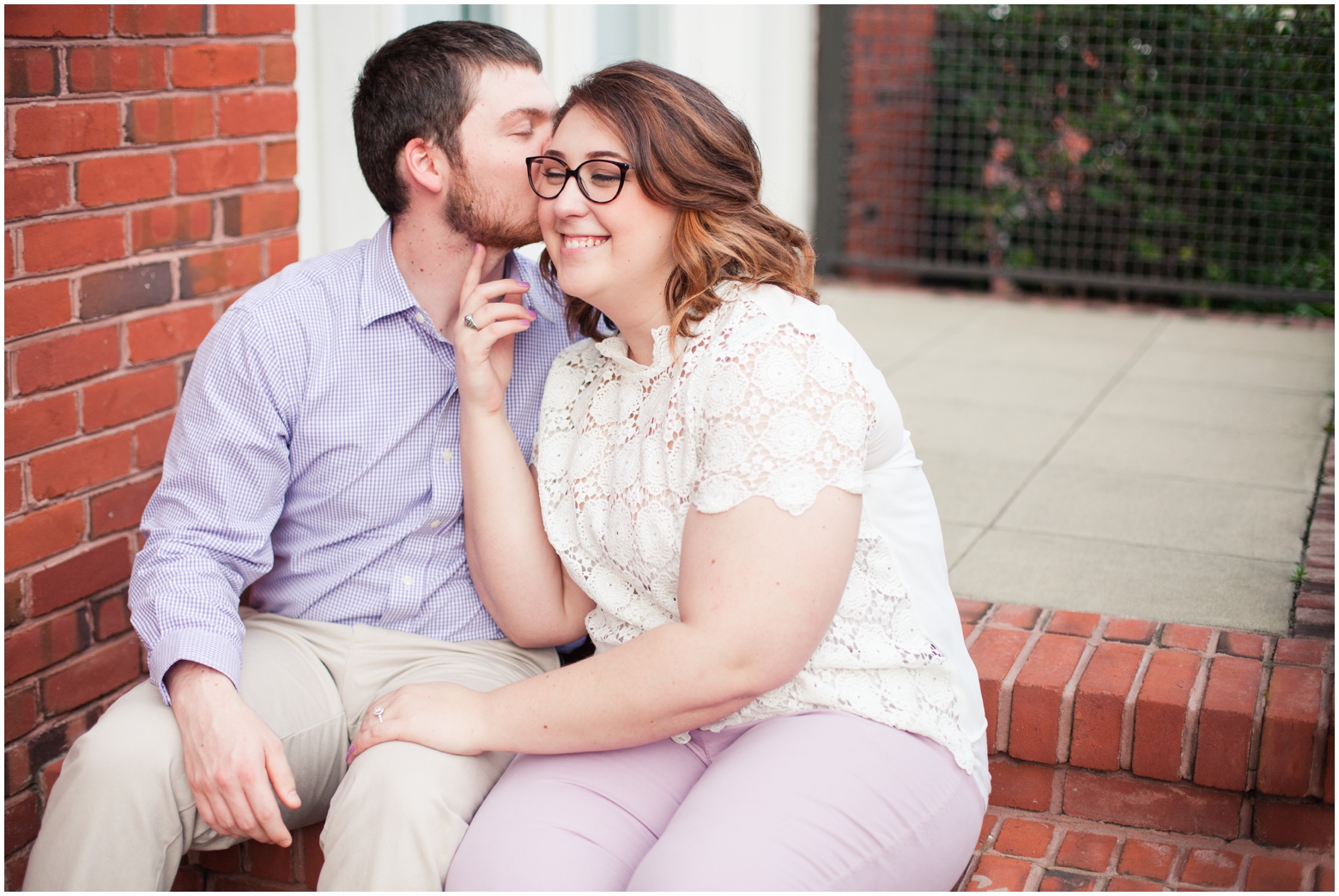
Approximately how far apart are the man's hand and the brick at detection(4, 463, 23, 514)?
2.15 ft

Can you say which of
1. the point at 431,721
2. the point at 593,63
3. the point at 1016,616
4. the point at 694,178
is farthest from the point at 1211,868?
the point at 593,63

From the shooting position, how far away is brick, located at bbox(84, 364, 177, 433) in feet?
7.87

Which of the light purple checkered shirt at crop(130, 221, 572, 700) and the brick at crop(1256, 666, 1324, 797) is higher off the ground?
the light purple checkered shirt at crop(130, 221, 572, 700)

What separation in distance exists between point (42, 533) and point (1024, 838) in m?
1.78

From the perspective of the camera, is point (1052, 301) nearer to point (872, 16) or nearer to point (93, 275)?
point (872, 16)

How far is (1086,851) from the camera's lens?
6.93 feet

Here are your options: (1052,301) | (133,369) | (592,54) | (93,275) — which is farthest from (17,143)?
(1052,301)

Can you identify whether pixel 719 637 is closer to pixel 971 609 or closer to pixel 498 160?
pixel 498 160

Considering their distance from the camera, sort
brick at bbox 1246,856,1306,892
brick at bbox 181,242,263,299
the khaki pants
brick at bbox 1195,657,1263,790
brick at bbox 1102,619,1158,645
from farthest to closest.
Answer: brick at bbox 181,242,263,299
brick at bbox 1102,619,1158,645
brick at bbox 1195,657,1263,790
brick at bbox 1246,856,1306,892
the khaki pants

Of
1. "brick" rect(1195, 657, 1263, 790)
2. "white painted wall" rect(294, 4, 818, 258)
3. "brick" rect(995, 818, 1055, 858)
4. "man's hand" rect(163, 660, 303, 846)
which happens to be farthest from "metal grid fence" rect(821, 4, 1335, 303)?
"man's hand" rect(163, 660, 303, 846)

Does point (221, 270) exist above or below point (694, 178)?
below

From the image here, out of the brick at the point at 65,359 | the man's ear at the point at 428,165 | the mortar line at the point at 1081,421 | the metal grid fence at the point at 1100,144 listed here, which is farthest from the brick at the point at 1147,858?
the metal grid fence at the point at 1100,144

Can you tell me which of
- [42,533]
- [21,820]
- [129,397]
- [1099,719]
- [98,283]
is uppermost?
[98,283]

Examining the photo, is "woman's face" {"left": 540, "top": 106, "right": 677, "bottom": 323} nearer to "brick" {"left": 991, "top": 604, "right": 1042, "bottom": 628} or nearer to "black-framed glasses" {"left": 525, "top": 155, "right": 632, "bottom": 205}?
"black-framed glasses" {"left": 525, "top": 155, "right": 632, "bottom": 205}
